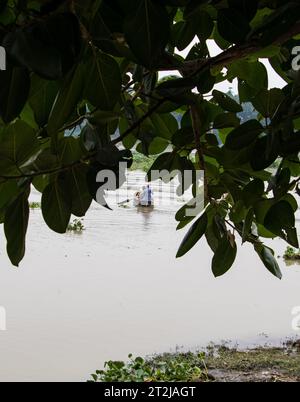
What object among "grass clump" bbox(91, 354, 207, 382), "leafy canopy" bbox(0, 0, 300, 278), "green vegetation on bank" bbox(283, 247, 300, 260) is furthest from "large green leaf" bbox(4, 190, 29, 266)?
"green vegetation on bank" bbox(283, 247, 300, 260)

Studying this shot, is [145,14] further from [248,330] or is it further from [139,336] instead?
[248,330]

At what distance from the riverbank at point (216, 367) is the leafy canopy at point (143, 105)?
2.44 m

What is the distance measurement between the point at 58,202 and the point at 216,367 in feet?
11.0

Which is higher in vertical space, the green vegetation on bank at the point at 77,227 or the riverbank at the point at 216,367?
the green vegetation on bank at the point at 77,227

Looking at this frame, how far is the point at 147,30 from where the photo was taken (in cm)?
23

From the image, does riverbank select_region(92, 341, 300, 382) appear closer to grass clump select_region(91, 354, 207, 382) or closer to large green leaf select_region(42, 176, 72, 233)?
grass clump select_region(91, 354, 207, 382)

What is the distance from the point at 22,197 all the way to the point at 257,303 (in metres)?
4.80

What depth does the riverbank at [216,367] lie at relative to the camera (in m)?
2.94

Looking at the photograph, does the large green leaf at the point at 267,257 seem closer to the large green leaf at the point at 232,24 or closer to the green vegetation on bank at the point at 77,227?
the large green leaf at the point at 232,24

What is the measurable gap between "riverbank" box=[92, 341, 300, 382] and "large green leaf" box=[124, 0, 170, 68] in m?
2.68

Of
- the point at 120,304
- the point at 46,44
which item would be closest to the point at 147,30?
the point at 46,44

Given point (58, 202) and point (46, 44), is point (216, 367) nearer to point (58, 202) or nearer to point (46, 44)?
point (58, 202)

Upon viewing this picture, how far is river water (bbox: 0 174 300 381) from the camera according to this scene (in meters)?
3.81

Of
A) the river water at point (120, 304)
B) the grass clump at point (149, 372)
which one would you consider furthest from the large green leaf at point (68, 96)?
the river water at point (120, 304)
